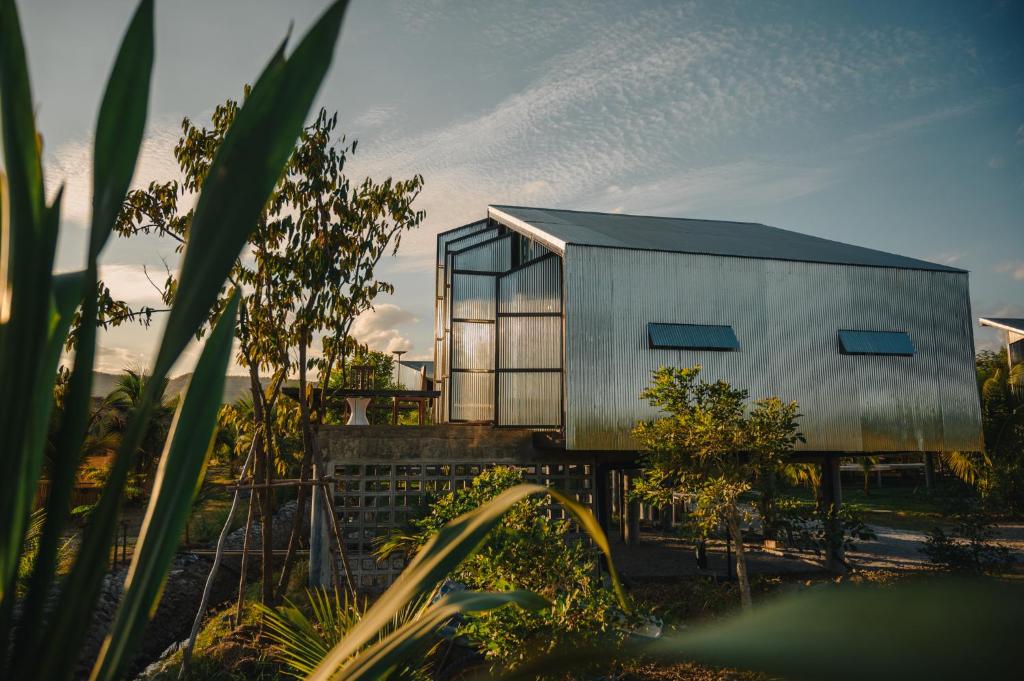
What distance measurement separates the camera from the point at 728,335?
38.6ft

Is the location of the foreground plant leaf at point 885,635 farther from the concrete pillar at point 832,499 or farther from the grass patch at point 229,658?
the concrete pillar at point 832,499

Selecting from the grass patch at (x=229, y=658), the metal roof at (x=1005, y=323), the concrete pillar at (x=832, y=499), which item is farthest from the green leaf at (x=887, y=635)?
the metal roof at (x=1005, y=323)

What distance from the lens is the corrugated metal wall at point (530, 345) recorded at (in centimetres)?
1345

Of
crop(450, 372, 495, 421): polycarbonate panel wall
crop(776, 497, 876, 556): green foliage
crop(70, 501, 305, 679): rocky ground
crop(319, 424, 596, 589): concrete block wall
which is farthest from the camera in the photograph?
crop(450, 372, 495, 421): polycarbonate panel wall

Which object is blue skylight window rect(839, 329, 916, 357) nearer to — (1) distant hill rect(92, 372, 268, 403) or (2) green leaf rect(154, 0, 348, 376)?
(1) distant hill rect(92, 372, 268, 403)

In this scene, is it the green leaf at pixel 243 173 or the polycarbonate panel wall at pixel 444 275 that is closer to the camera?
the green leaf at pixel 243 173

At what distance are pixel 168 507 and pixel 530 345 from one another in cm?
1303

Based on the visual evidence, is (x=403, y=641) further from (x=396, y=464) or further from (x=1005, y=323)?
(x=1005, y=323)

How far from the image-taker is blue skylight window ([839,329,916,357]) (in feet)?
39.9

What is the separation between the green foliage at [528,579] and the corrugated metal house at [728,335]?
4.75 metres

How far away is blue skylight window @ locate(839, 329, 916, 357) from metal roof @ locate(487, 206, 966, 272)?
1.32 metres

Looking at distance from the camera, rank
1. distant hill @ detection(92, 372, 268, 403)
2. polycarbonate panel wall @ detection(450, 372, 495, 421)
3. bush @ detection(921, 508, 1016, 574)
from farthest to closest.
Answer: polycarbonate panel wall @ detection(450, 372, 495, 421) → bush @ detection(921, 508, 1016, 574) → distant hill @ detection(92, 372, 268, 403)

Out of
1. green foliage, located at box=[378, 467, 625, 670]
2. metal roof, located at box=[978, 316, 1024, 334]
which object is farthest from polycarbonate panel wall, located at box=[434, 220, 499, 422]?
metal roof, located at box=[978, 316, 1024, 334]

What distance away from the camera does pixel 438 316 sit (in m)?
15.4
